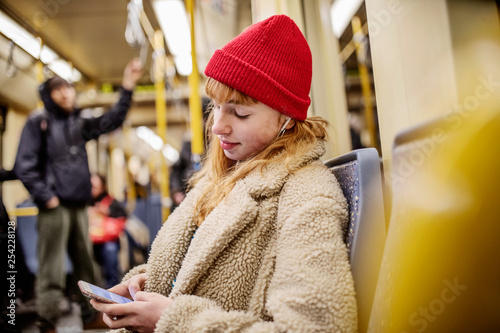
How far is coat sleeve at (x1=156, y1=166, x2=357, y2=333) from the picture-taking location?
628mm

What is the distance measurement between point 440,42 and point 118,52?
15.9 feet

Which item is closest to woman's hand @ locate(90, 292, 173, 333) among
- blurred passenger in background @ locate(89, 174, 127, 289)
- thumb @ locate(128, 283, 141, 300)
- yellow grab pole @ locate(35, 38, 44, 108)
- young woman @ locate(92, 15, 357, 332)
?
young woman @ locate(92, 15, 357, 332)

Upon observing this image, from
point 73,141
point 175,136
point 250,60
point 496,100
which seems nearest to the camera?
point 496,100

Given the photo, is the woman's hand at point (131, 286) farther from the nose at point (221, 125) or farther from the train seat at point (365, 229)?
the train seat at point (365, 229)

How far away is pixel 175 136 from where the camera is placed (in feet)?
32.8

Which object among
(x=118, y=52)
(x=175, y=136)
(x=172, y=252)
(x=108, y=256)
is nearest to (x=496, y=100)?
(x=172, y=252)

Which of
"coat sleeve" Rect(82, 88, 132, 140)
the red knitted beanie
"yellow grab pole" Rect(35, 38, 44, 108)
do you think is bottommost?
the red knitted beanie

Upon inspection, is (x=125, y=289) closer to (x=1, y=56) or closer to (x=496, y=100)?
(x=496, y=100)

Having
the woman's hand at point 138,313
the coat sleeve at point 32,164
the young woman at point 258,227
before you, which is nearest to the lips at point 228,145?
the young woman at point 258,227

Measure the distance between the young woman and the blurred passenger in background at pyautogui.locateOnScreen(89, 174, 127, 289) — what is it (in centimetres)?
262

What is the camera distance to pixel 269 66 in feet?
2.98

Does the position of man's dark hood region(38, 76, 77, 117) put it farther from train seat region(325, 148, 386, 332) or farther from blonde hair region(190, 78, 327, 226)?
train seat region(325, 148, 386, 332)

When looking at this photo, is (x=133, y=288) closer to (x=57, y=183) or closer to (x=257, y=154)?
(x=257, y=154)

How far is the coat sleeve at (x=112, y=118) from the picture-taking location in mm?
2807
